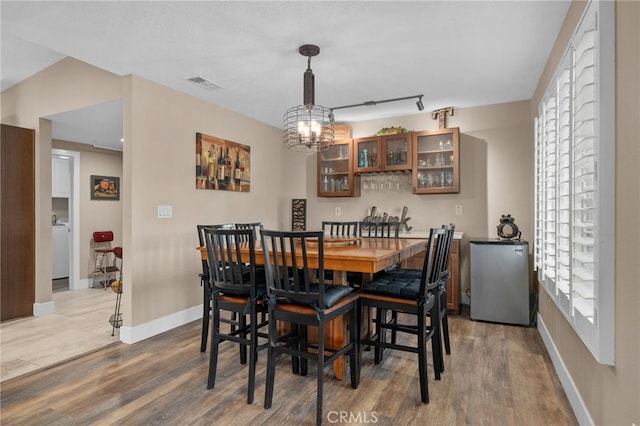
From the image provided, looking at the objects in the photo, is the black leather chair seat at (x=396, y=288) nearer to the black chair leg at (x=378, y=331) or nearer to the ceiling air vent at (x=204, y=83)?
the black chair leg at (x=378, y=331)

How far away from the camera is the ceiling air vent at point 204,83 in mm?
3504

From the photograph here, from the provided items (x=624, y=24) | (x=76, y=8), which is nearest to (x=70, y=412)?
(x=76, y=8)

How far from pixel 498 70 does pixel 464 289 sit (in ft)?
8.22

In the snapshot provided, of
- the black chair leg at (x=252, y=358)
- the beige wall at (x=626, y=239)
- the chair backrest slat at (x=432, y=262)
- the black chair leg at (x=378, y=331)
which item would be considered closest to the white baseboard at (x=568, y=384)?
the beige wall at (x=626, y=239)

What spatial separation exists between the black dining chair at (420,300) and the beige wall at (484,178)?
211 centimetres

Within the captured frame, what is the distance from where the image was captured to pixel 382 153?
467cm

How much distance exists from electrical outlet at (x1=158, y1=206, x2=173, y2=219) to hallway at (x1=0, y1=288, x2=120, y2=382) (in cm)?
119

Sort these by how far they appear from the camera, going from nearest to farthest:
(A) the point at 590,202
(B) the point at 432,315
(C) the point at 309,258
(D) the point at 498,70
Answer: (A) the point at 590,202
(C) the point at 309,258
(B) the point at 432,315
(D) the point at 498,70

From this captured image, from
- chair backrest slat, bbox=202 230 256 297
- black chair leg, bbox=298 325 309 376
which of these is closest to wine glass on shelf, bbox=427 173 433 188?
black chair leg, bbox=298 325 309 376

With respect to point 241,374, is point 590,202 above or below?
above

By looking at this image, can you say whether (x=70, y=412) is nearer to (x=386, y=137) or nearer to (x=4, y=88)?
(x=386, y=137)

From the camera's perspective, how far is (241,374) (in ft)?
8.52

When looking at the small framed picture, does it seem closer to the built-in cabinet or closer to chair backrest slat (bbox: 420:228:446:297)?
the built-in cabinet

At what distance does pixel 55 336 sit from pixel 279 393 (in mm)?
2494
